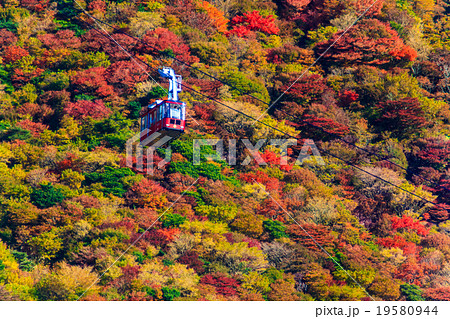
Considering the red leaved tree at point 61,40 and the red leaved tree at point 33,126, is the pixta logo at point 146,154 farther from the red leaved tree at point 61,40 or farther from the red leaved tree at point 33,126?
the red leaved tree at point 61,40

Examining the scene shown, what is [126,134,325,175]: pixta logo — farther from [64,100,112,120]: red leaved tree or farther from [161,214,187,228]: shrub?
[161,214,187,228]: shrub

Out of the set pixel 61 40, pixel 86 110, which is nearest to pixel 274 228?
pixel 86 110

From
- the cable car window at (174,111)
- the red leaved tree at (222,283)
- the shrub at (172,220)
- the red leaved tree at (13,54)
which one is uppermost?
the cable car window at (174,111)

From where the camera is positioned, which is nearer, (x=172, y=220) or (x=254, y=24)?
(x=172, y=220)

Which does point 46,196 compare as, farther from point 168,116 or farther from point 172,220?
point 168,116

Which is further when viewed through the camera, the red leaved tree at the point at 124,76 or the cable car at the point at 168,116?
the red leaved tree at the point at 124,76

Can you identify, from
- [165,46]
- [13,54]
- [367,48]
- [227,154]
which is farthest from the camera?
[367,48]

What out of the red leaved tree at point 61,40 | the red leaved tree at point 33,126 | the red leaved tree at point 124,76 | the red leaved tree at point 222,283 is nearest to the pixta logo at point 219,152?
the red leaved tree at point 33,126

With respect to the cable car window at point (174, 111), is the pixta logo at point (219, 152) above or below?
below
